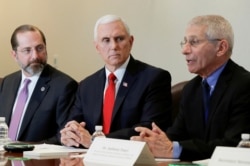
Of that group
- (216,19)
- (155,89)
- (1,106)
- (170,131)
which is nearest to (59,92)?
(1,106)

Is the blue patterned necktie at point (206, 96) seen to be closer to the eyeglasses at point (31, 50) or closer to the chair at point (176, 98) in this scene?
the chair at point (176, 98)

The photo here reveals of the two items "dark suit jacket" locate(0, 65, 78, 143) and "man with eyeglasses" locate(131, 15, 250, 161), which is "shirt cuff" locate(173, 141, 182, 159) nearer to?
"man with eyeglasses" locate(131, 15, 250, 161)

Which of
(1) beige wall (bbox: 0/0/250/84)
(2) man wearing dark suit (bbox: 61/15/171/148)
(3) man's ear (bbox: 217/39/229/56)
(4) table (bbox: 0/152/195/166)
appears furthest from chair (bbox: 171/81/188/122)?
(1) beige wall (bbox: 0/0/250/84)

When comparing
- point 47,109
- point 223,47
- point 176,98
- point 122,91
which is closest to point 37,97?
point 47,109

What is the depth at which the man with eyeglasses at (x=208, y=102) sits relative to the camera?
2.72 metres

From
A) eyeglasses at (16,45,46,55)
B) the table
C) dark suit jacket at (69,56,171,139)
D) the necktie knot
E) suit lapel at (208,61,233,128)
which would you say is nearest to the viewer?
the table

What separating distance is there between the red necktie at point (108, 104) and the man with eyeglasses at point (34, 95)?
0.42 meters

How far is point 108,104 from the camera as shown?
3559mm

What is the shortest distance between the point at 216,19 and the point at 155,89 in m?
0.69

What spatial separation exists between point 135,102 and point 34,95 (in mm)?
950

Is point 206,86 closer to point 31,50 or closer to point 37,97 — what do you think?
point 37,97

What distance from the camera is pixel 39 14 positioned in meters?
6.05

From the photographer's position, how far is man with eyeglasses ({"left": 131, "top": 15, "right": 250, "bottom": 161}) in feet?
8.91

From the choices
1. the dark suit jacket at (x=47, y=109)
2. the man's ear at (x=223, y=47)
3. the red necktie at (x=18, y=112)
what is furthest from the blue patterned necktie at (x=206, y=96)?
the red necktie at (x=18, y=112)
